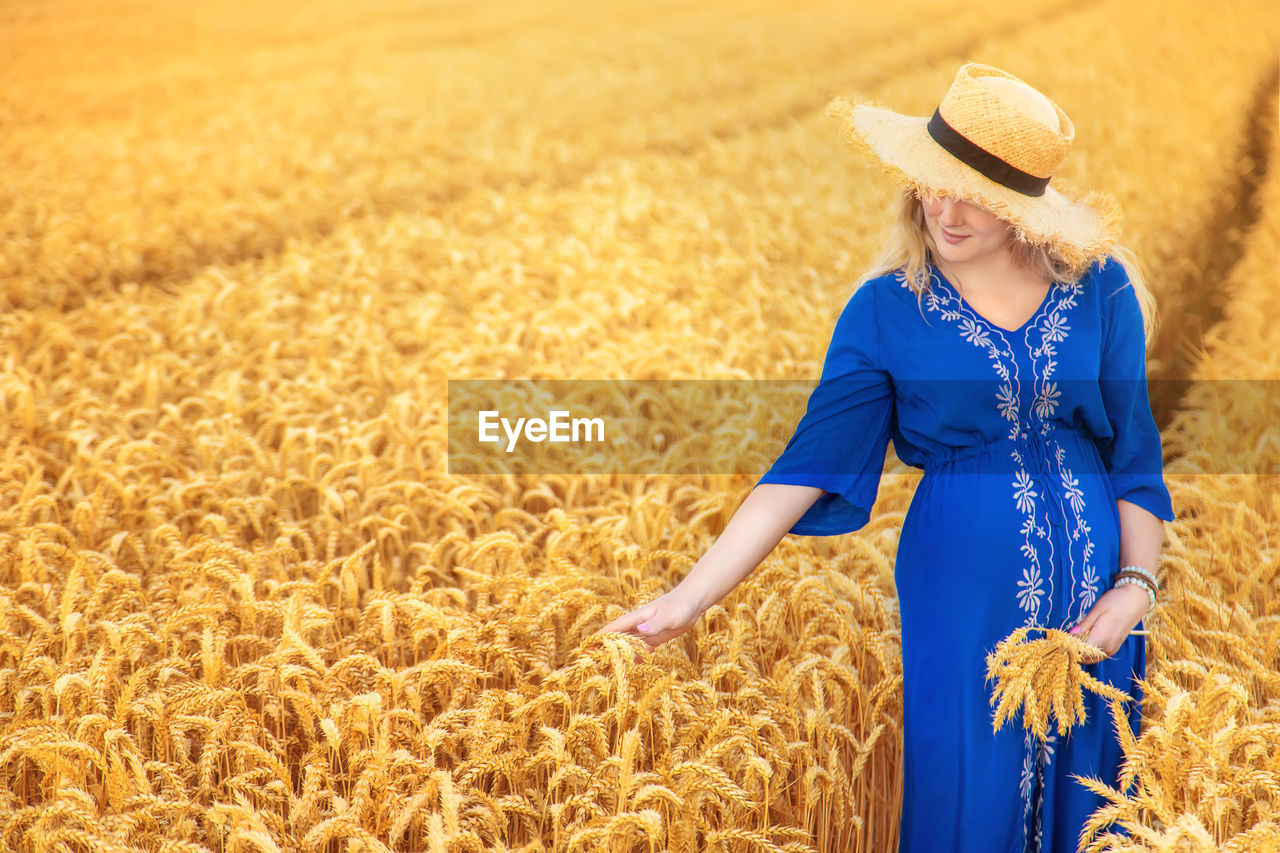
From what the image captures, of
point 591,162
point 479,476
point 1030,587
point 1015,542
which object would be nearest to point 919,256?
point 1015,542

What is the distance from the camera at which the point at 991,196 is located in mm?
Answer: 1970

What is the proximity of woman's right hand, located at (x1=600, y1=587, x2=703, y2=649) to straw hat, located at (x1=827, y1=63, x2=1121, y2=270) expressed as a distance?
38.9 inches

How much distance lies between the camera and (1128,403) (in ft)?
6.93

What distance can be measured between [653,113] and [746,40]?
5.13 metres

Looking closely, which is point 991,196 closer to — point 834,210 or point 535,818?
point 535,818

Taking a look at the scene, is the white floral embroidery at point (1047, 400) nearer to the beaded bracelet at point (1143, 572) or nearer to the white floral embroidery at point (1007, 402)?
the white floral embroidery at point (1007, 402)

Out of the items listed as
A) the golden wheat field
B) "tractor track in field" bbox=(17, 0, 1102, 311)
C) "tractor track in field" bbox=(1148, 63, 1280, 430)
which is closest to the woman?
the golden wheat field

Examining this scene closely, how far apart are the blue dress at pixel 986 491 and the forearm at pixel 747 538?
0.04 meters

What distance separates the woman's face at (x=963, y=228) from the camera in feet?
6.61

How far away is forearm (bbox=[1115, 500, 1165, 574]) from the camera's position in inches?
83.7

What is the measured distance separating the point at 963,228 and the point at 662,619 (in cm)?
102

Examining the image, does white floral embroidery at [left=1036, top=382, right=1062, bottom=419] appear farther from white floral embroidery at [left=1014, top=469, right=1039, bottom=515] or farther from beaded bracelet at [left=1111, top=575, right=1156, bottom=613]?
beaded bracelet at [left=1111, top=575, right=1156, bottom=613]

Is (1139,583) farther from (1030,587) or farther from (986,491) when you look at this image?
(986,491)

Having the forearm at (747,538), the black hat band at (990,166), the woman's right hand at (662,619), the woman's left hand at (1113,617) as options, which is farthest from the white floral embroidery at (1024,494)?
the woman's right hand at (662,619)
